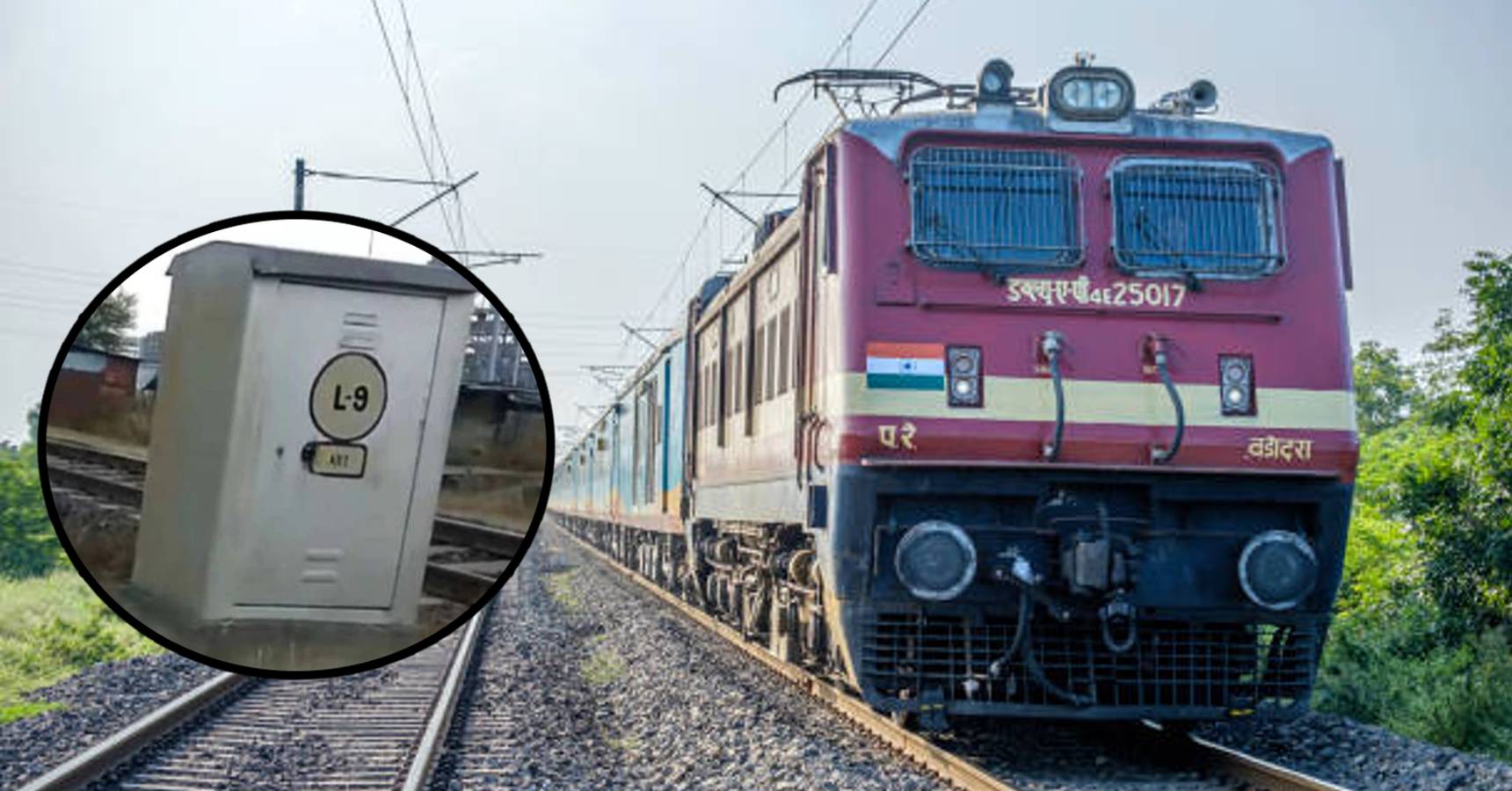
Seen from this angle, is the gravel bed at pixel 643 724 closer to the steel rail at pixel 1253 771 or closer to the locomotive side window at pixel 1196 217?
the steel rail at pixel 1253 771

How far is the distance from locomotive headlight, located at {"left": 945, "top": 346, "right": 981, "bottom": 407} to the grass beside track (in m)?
6.58

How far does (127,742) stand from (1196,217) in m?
6.84

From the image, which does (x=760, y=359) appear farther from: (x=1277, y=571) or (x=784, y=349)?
(x=1277, y=571)

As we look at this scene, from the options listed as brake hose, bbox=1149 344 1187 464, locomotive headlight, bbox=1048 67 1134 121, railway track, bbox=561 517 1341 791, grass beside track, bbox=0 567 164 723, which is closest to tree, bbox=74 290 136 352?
railway track, bbox=561 517 1341 791

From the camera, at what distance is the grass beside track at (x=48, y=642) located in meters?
12.0

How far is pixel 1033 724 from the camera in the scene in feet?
35.6

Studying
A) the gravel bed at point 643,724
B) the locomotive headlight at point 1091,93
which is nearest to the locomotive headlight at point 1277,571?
the gravel bed at point 643,724

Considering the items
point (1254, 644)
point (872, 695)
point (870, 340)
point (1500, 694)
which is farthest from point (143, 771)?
point (1500, 694)

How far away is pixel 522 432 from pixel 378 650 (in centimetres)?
49

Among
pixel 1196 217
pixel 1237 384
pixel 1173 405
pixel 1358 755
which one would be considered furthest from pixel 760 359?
pixel 1358 755

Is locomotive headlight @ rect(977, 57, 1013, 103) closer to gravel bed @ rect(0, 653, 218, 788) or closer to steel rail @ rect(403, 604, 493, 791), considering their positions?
steel rail @ rect(403, 604, 493, 791)

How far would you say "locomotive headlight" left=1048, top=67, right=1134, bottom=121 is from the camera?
9453 mm

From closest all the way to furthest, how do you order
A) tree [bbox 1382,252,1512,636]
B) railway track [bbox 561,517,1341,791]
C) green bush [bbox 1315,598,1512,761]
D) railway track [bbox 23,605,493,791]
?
1. railway track [bbox 561,517,1341,791]
2. railway track [bbox 23,605,493,791]
3. green bush [bbox 1315,598,1512,761]
4. tree [bbox 1382,252,1512,636]

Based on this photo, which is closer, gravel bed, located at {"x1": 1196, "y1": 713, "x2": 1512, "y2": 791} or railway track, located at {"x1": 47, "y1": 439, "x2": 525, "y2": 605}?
railway track, located at {"x1": 47, "y1": 439, "x2": 525, "y2": 605}
